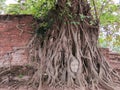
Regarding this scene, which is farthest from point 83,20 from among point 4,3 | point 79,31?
point 4,3

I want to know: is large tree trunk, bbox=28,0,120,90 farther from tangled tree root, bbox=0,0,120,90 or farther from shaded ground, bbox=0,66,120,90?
shaded ground, bbox=0,66,120,90

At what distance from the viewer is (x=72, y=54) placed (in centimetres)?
524

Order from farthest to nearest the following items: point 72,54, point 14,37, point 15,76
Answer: point 14,37 < point 72,54 < point 15,76

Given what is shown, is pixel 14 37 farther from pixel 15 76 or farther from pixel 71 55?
pixel 71 55

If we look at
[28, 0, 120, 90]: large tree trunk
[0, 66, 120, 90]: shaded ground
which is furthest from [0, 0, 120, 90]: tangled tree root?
[0, 66, 120, 90]: shaded ground

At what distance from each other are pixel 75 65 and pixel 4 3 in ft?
20.7

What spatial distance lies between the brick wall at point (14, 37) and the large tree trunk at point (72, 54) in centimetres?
24

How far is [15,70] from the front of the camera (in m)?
5.13

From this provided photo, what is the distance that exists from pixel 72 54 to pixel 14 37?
3.94ft

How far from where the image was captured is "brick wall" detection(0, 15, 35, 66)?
5254 mm

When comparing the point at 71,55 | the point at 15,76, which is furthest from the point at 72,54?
the point at 15,76

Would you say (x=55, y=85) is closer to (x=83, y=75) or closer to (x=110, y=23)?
(x=83, y=75)

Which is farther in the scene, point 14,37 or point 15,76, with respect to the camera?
point 14,37

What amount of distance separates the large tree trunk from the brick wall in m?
0.24
